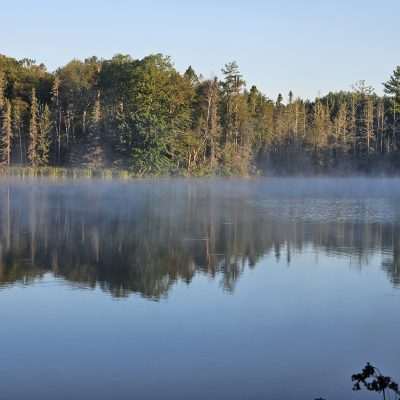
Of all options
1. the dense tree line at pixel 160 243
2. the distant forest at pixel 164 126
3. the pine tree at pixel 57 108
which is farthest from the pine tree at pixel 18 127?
the dense tree line at pixel 160 243

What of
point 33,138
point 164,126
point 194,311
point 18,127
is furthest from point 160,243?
point 18,127

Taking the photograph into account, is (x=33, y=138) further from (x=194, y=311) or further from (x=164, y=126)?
(x=194, y=311)

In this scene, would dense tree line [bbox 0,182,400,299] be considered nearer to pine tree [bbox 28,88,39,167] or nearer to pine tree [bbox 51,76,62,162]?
pine tree [bbox 28,88,39,167]

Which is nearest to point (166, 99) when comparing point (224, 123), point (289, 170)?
point (224, 123)

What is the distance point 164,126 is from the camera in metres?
63.0

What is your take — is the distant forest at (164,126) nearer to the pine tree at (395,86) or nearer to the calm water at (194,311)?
the pine tree at (395,86)

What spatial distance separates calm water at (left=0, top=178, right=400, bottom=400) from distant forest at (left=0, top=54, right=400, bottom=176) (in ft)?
140

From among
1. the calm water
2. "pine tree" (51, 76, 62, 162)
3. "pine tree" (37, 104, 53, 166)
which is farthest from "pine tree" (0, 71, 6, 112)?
the calm water

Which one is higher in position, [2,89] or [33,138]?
[2,89]

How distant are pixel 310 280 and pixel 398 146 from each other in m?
71.7

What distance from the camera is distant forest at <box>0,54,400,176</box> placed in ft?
209

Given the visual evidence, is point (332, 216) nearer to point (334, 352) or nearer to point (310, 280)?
point (310, 280)

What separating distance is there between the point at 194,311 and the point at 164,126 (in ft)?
175

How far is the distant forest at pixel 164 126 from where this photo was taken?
63.8 meters
